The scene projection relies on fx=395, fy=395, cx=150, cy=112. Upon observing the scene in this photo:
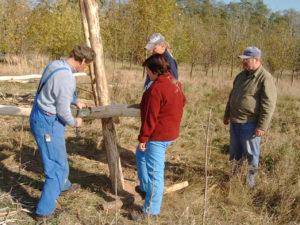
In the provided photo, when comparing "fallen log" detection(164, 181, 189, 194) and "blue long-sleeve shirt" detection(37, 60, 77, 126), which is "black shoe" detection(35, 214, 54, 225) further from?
"fallen log" detection(164, 181, 189, 194)

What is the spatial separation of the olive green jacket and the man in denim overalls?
6.38 ft

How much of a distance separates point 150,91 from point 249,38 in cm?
2682

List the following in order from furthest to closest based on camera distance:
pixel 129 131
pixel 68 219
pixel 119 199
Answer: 1. pixel 129 131
2. pixel 119 199
3. pixel 68 219

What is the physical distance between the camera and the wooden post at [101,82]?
448 centimetres

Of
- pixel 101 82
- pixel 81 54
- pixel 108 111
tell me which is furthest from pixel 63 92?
pixel 101 82

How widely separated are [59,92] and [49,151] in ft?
2.08

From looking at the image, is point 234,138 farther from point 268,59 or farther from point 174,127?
point 268,59

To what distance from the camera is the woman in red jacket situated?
3.69m

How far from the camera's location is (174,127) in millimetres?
3877

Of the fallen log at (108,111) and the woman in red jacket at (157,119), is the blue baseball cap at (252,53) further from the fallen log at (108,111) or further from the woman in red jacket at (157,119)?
the fallen log at (108,111)

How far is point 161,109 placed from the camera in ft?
12.3

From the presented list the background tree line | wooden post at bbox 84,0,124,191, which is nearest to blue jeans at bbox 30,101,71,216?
wooden post at bbox 84,0,124,191

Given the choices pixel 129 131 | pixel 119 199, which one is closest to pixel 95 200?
pixel 119 199

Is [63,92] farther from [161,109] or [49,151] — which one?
[161,109]
